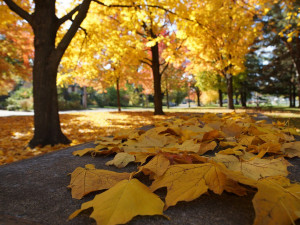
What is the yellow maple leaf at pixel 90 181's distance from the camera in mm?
719

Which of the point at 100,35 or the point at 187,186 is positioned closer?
the point at 187,186

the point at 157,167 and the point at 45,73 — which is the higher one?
the point at 45,73

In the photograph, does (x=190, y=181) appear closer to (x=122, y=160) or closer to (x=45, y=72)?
(x=122, y=160)

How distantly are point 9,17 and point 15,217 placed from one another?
5.64m

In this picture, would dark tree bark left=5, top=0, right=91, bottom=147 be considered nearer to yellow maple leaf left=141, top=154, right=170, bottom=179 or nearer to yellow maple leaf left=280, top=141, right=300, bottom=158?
yellow maple leaf left=141, top=154, right=170, bottom=179

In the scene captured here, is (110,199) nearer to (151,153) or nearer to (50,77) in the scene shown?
(151,153)

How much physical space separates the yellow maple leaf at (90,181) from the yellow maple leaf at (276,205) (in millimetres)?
461

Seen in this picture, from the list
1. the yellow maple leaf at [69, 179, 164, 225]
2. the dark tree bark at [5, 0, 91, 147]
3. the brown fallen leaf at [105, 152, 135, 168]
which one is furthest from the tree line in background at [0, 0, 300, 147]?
the yellow maple leaf at [69, 179, 164, 225]

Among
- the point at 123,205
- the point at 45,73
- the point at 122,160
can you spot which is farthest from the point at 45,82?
the point at 123,205

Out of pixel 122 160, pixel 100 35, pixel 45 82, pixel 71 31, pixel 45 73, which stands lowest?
pixel 122 160

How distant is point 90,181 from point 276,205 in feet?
1.92

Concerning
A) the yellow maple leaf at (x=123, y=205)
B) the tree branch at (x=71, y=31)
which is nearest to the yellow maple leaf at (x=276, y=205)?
the yellow maple leaf at (x=123, y=205)

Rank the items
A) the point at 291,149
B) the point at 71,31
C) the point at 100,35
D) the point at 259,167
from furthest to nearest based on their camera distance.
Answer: the point at 100,35
the point at 71,31
the point at 291,149
the point at 259,167

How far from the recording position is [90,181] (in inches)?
29.9
